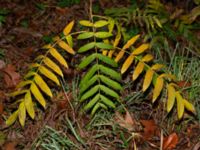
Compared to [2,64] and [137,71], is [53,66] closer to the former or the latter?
[137,71]

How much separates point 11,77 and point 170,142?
4.82ft

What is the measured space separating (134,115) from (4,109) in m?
1.02

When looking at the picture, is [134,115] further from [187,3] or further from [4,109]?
[187,3]

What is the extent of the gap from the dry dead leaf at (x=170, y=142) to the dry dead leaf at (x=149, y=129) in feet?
0.37

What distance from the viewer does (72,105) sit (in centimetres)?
309

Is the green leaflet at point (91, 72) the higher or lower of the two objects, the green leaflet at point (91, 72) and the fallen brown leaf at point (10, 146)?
the higher

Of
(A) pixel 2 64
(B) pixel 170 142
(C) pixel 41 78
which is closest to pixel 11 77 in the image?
(A) pixel 2 64

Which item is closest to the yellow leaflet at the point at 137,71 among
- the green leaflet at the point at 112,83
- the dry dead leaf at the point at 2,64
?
the green leaflet at the point at 112,83

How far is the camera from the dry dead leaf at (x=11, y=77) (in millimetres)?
3418

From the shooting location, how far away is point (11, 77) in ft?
11.3

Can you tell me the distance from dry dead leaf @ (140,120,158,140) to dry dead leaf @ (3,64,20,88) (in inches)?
45.7

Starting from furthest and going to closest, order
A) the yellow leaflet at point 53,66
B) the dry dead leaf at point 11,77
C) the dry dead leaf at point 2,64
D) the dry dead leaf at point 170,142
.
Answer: the dry dead leaf at point 2,64 → the dry dead leaf at point 11,77 → the dry dead leaf at point 170,142 → the yellow leaflet at point 53,66

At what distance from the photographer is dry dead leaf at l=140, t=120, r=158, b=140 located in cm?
291

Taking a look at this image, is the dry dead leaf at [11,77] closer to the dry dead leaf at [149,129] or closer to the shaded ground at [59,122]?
the shaded ground at [59,122]
